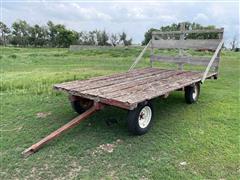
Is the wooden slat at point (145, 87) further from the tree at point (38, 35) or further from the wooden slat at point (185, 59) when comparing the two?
the tree at point (38, 35)

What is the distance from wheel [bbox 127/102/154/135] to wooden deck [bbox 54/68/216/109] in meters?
0.20

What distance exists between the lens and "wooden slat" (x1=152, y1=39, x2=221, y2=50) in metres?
6.64

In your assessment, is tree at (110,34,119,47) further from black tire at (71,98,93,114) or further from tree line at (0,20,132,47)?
black tire at (71,98,93,114)

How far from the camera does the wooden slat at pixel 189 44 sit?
664cm

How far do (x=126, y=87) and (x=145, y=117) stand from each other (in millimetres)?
662

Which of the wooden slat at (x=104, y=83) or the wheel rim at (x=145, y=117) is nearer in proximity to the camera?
the wheel rim at (x=145, y=117)

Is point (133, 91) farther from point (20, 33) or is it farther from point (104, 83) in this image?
point (20, 33)

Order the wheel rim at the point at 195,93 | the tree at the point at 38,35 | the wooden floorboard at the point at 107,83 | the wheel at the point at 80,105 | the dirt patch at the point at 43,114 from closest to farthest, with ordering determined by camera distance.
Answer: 1. the wooden floorboard at the point at 107,83
2. the wheel at the point at 80,105
3. the dirt patch at the point at 43,114
4. the wheel rim at the point at 195,93
5. the tree at the point at 38,35

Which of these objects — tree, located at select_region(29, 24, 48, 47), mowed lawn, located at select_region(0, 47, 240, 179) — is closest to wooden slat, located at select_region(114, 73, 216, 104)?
mowed lawn, located at select_region(0, 47, 240, 179)

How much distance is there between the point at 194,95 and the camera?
5.69m

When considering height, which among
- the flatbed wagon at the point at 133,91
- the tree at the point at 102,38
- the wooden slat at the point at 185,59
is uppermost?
the tree at the point at 102,38

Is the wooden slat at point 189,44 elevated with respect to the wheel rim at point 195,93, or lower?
elevated

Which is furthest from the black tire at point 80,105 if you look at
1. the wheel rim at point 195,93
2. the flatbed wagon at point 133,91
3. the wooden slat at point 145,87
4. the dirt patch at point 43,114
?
the wheel rim at point 195,93

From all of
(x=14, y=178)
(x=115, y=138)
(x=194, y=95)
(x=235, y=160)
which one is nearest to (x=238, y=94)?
(x=194, y=95)
